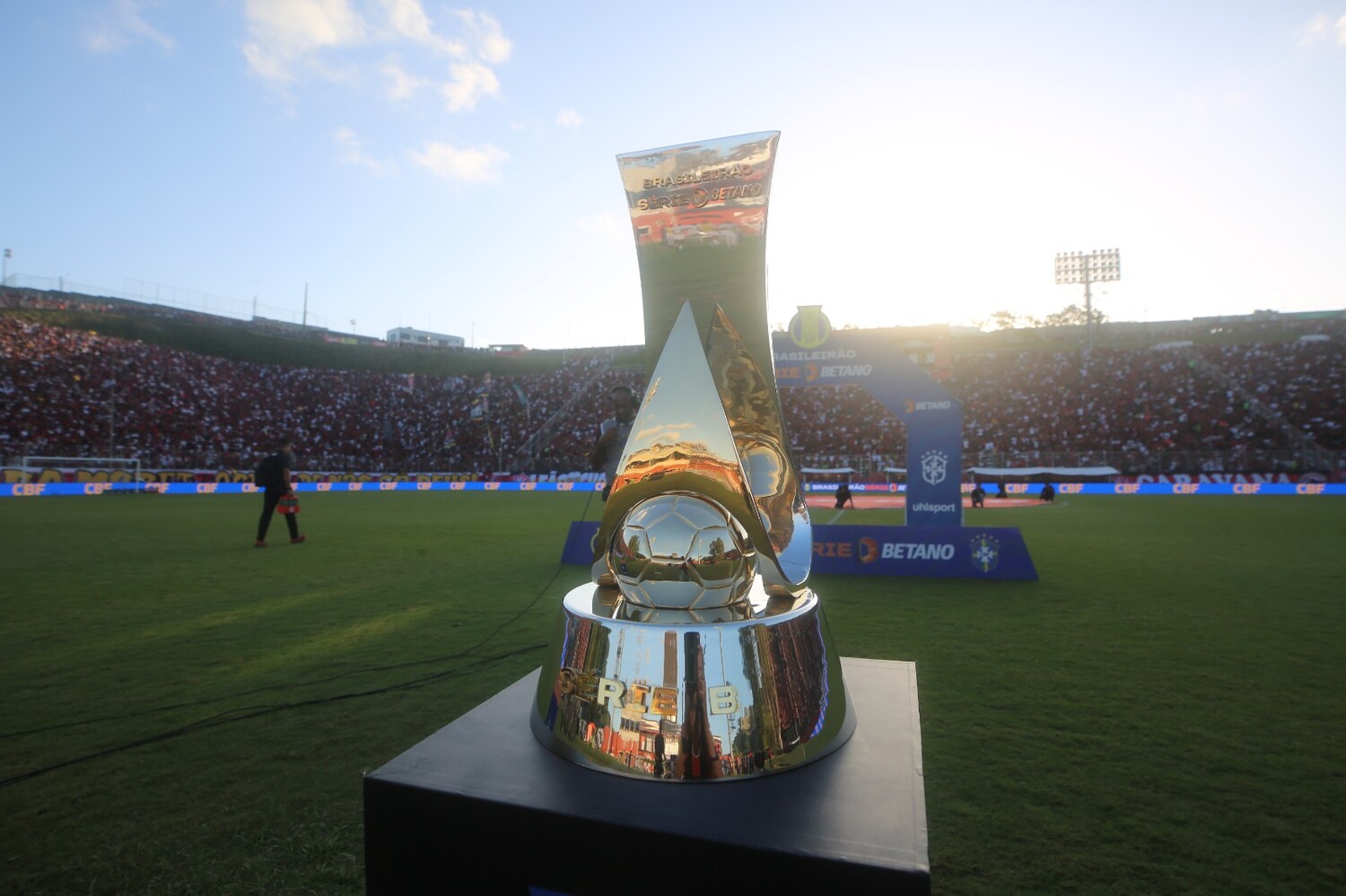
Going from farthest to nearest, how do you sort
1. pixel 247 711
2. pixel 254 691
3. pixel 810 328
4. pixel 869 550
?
1. pixel 810 328
2. pixel 869 550
3. pixel 254 691
4. pixel 247 711

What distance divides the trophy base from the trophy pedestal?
0.04 m

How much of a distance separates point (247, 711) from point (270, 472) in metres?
7.40

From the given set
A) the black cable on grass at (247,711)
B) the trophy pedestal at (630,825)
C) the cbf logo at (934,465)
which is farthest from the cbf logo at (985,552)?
the trophy pedestal at (630,825)

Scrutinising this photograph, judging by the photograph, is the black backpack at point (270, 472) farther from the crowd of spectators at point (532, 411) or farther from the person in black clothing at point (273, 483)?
the crowd of spectators at point (532, 411)

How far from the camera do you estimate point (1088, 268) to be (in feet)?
142

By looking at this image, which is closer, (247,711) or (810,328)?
(247,711)

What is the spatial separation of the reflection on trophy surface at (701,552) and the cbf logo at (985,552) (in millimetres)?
6141

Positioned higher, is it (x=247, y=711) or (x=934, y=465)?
(x=934, y=465)

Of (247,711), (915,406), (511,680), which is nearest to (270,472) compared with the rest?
(247,711)

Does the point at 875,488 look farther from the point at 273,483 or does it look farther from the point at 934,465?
the point at 273,483

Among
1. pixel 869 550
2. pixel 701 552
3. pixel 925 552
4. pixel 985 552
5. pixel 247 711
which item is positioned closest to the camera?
pixel 701 552

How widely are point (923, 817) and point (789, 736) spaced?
12.5 inches

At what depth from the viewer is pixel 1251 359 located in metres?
33.5

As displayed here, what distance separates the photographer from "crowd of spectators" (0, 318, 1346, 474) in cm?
2928
